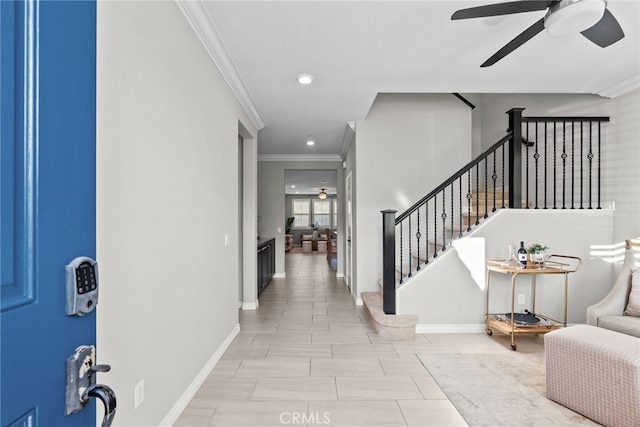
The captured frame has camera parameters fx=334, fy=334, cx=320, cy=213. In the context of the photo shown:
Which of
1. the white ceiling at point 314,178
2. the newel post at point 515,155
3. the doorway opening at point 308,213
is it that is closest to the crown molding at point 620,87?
the newel post at point 515,155

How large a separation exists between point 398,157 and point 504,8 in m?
3.00

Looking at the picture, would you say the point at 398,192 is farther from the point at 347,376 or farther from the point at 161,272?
the point at 161,272

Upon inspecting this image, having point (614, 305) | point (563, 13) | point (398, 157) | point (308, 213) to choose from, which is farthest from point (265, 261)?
point (308, 213)

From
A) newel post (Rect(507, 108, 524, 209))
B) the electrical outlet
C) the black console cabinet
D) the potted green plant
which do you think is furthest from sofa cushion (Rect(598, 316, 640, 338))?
the potted green plant

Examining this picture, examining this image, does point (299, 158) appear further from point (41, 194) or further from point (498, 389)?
point (41, 194)

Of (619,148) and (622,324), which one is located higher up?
(619,148)

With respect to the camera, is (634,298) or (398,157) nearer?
(634,298)

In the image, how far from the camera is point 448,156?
4.86m

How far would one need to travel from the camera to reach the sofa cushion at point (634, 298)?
2.79 meters

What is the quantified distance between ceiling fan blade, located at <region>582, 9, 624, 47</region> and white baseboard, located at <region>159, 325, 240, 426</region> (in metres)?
3.49

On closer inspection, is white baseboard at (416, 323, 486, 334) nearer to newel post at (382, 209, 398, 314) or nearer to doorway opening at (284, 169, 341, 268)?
newel post at (382, 209, 398, 314)

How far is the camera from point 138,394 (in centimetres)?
166

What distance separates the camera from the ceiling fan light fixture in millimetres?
1789

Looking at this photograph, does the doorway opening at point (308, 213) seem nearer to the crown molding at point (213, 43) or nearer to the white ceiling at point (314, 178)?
the white ceiling at point (314, 178)
